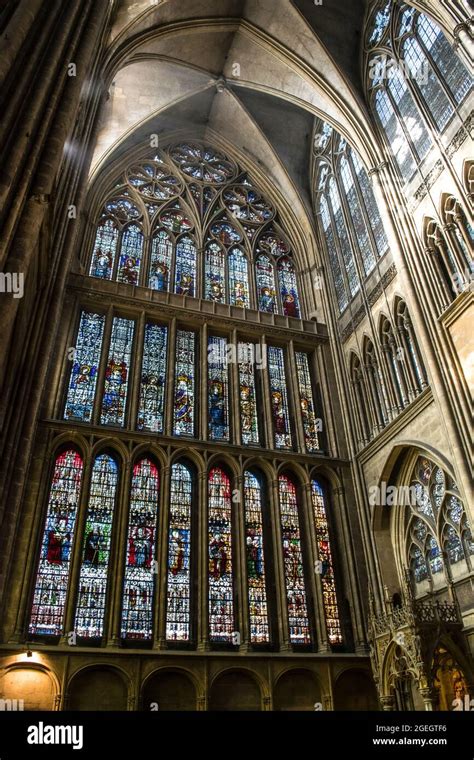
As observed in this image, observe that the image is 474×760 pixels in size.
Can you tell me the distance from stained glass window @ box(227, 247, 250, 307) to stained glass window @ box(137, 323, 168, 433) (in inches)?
127

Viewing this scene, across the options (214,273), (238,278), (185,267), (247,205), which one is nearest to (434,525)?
(238,278)

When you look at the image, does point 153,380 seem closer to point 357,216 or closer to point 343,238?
point 343,238

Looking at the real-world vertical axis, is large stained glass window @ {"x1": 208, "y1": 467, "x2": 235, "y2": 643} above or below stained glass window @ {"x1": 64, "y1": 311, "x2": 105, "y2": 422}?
below

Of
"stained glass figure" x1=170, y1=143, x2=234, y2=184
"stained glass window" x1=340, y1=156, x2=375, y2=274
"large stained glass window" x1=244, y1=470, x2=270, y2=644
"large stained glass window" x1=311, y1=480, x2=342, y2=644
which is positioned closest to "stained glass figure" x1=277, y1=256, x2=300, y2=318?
"stained glass window" x1=340, y1=156, x2=375, y2=274

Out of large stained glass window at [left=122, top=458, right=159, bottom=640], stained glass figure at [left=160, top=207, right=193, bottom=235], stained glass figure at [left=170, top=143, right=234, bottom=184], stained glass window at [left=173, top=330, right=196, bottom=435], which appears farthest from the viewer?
stained glass figure at [left=170, top=143, right=234, bottom=184]

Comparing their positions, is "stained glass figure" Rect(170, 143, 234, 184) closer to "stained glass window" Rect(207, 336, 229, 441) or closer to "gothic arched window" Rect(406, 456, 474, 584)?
"stained glass window" Rect(207, 336, 229, 441)

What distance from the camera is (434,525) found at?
45.3ft

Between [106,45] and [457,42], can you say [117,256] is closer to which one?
[106,45]

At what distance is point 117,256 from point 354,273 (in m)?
8.02

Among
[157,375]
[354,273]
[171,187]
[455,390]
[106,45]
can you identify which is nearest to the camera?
[455,390]

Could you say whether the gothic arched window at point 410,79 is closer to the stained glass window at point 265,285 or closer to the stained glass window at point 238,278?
the stained glass window at point 265,285

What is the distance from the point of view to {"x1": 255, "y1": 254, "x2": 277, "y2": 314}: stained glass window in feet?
69.1

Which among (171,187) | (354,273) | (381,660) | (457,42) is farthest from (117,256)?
(381,660)

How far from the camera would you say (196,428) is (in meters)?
17.0
